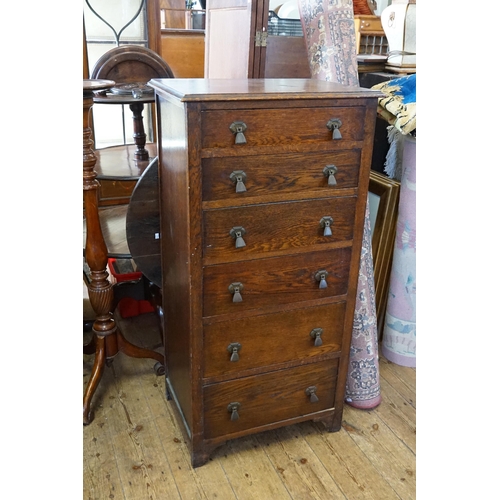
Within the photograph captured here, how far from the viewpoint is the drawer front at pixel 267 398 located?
1.78 meters

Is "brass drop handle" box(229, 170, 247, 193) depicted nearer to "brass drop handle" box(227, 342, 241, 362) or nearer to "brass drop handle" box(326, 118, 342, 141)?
"brass drop handle" box(326, 118, 342, 141)

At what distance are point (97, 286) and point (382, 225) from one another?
4.20ft

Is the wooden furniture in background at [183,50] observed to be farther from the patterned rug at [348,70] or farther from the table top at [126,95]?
the patterned rug at [348,70]

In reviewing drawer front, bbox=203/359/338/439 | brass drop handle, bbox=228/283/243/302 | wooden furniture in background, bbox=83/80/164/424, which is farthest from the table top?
drawer front, bbox=203/359/338/439

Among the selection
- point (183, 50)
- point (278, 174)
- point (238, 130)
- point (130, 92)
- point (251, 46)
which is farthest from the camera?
point (183, 50)

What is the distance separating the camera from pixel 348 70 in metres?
1.96

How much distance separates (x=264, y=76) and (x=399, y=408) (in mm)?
1561

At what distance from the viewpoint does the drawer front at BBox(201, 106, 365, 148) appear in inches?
56.6

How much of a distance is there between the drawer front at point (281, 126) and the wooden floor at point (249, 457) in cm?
112

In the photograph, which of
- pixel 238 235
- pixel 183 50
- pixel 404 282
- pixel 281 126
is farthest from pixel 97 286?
pixel 183 50

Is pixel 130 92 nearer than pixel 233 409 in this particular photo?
No

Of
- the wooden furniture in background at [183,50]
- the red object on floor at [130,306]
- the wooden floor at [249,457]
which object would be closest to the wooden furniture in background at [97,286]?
the wooden floor at [249,457]

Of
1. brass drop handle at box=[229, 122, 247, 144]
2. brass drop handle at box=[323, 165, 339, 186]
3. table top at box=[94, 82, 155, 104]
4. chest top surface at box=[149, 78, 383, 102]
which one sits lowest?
brass drop handle at box=[323, 165, 339, 186]

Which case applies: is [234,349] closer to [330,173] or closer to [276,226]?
[276,226]
